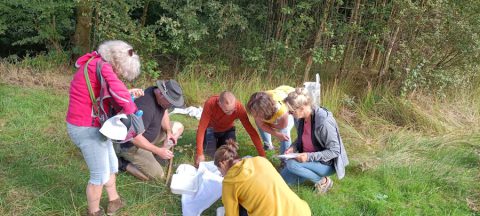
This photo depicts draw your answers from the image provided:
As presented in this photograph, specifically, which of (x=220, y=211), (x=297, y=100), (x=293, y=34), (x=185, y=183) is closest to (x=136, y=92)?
(x=185, y=183)

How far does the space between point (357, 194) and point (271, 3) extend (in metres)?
4.39

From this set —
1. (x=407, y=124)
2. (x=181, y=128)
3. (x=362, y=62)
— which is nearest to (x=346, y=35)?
(x=362, y=62)

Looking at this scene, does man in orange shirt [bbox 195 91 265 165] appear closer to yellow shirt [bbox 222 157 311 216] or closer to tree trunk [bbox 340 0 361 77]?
yellow shirt [bbox 222 157 311 216]

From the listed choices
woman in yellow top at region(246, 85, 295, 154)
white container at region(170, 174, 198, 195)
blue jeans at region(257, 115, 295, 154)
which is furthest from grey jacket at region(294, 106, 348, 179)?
white container at region(170, 174, 198, 195)

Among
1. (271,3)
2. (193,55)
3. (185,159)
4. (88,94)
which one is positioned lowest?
(185,159)

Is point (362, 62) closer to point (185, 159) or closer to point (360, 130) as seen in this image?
point (360, 130)

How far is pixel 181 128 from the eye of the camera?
4574mm

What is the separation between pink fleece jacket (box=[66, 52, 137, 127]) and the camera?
2518 mm

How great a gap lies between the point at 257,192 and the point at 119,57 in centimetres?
116

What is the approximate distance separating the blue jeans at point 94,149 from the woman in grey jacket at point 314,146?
4.69 ft

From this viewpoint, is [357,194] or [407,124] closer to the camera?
[357,194]

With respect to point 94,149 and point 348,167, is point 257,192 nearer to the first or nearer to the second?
point 94,149

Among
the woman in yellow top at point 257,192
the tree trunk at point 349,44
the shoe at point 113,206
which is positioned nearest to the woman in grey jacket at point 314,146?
the woman in yellow top at point 257,192

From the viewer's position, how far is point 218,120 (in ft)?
13.9
